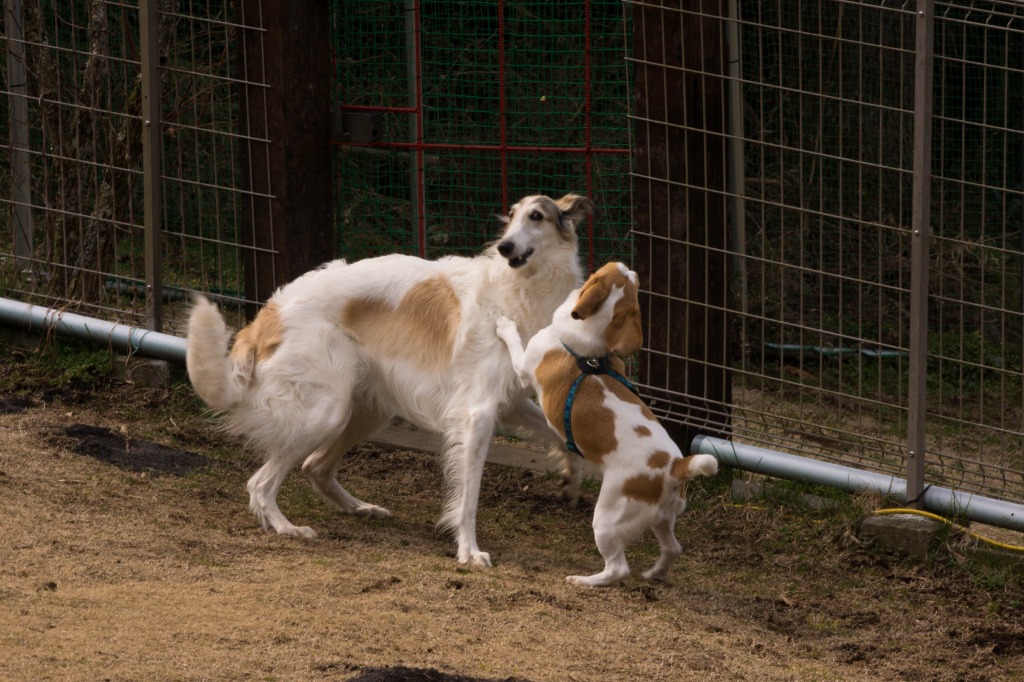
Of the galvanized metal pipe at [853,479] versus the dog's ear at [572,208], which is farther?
the dog's ear at [572,208]

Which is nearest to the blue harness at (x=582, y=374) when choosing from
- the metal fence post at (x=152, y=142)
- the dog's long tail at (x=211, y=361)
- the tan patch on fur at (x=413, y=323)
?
the tan patch on fur at (x=413, y=323)

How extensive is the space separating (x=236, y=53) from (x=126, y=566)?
3.26m

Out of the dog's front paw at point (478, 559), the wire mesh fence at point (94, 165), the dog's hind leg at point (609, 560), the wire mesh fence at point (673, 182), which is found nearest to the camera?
the dog's hind leg at point (609, 560)

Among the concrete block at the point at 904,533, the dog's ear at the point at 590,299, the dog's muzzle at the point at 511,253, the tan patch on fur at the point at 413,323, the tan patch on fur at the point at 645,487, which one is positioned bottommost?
the concrete block at the point at 904,533

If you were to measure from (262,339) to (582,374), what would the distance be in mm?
1443

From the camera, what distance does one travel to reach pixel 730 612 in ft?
15.5

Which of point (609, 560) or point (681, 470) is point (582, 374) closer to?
point (681, 470)

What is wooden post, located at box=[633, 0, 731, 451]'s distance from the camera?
5855 mm

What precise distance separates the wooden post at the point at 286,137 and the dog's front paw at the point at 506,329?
177cm

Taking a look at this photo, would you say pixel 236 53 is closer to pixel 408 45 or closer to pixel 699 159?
pixel 408 45

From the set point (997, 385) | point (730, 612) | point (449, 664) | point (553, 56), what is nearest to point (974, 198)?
point (997, 385)

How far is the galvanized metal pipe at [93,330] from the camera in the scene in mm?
6820

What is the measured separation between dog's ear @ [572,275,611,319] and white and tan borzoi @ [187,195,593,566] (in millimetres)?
455

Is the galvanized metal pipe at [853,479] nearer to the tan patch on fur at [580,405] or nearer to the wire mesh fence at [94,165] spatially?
the tan patch on fur at [580,405]
